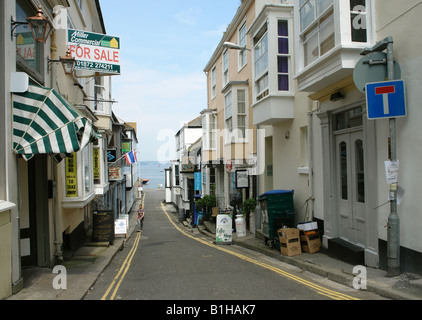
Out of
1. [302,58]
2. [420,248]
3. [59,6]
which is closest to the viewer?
[420,248]

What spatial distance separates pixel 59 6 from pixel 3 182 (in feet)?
17.1

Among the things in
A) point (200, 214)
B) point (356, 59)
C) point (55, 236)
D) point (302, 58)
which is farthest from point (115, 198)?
point (356, 59)

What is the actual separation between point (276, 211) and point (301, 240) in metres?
1.40

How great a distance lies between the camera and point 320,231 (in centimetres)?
928

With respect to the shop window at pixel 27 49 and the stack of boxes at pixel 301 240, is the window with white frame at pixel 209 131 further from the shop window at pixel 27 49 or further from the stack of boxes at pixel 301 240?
the shop window at pixel 27 49

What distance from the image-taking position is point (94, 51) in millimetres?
9617

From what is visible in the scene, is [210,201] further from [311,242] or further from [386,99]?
[386,99]

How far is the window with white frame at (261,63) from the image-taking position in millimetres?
11852

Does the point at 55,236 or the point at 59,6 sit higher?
the point at 59,6

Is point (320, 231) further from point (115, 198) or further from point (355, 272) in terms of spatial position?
point (115, 198)

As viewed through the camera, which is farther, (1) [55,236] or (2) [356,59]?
(1) [55,236]

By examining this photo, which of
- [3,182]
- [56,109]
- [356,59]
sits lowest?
[3,182]

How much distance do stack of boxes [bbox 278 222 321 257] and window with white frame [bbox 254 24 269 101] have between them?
4.85m

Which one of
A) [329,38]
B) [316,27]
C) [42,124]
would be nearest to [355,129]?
[329,38]
